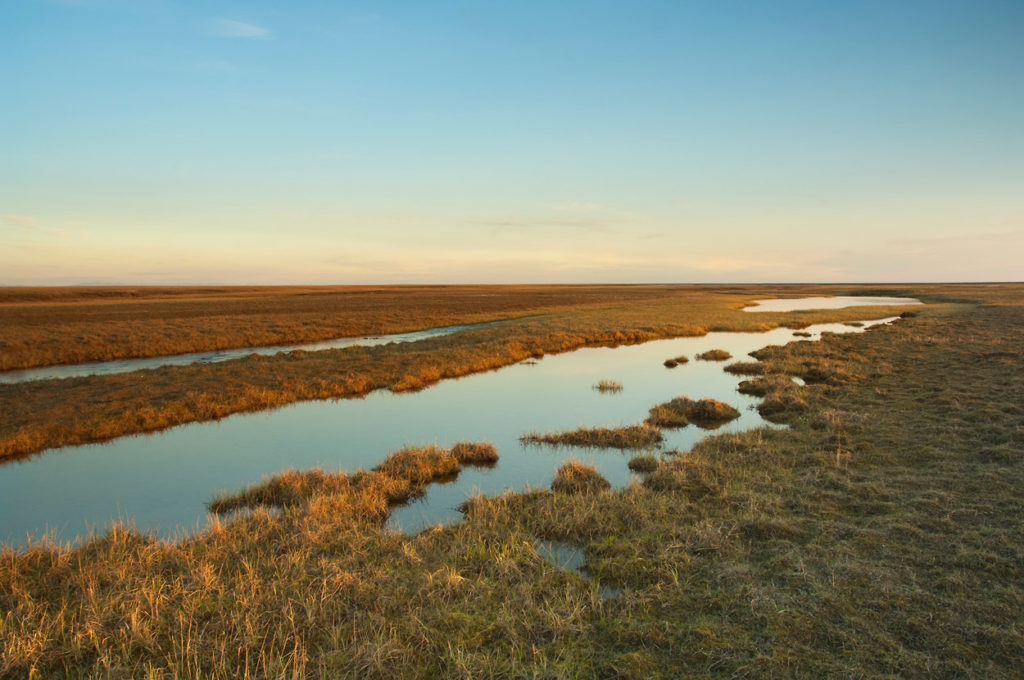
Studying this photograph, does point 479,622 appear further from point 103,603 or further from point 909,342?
point 909,342

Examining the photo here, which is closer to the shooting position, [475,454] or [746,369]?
[475,454]

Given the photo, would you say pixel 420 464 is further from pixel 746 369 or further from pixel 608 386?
pixel 746 369

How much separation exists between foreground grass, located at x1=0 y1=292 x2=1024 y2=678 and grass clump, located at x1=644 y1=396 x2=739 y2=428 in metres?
5.64

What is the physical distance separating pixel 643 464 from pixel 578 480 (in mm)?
2375

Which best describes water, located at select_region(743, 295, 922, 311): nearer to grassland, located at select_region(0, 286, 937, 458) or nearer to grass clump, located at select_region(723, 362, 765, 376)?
grassland, located at select_region(0, 286, 937, 458)

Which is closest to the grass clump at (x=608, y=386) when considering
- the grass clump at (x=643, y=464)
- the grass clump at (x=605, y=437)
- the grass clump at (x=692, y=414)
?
the grass clump at (x=692, y=414)

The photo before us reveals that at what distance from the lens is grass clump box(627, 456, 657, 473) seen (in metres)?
12.8

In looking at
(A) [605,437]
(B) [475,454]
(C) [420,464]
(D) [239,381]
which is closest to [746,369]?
(A) [605,437]

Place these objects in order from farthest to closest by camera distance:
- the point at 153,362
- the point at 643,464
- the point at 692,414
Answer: the point at 153,362, the point at 692,414, the point at 643,464

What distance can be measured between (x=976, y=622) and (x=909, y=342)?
113 feet

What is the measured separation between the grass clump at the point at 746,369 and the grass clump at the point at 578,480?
17.4 metres

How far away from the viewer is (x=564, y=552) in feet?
28.5

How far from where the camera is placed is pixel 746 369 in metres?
26.8

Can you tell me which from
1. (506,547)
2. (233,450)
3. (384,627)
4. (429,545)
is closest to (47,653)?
(384,627)
